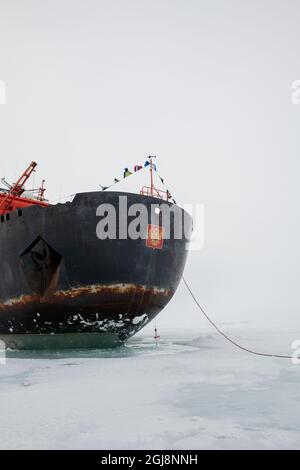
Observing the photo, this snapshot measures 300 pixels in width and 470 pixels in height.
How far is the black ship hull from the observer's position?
34.8 ft

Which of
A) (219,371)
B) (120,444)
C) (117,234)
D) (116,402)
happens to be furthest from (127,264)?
(120,444)

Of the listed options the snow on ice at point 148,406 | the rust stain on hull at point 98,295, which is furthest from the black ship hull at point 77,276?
the snow on ice at point 148,406

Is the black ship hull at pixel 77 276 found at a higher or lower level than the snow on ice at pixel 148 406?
higher

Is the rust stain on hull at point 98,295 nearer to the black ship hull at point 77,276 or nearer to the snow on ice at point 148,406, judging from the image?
the black ship hull at point 77,276

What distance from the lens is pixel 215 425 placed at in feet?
12.8

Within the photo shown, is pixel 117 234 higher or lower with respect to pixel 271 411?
higher

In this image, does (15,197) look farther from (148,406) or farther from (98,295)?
(148,406)

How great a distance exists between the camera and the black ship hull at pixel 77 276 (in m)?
10.6

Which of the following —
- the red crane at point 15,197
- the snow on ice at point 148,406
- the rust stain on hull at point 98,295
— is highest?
the red crane at point 15,197

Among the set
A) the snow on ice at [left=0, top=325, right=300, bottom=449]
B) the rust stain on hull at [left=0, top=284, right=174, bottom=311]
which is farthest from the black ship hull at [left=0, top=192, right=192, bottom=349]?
the snow on ice at [left=0, top=325, right=300, bottom=449]

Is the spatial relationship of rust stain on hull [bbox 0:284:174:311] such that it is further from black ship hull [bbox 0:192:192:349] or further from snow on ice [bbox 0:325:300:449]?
snow on ice [bbox 0:325:300:449]

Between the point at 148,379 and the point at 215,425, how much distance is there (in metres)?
2.90
